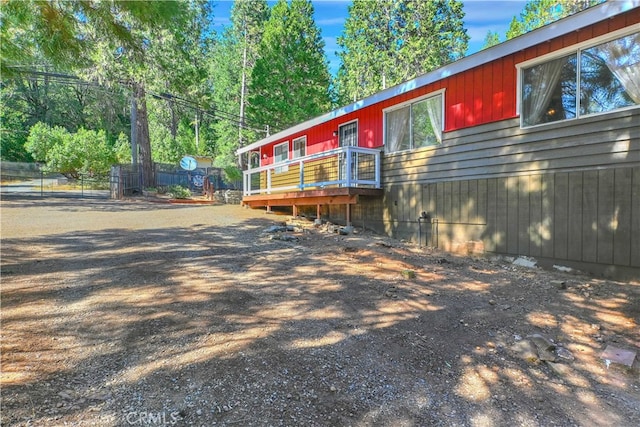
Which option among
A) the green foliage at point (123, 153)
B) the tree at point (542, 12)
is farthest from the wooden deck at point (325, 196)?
the green foliage at point (123, 153)

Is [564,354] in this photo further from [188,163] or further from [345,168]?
[188,163]

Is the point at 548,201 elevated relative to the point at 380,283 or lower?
elevated

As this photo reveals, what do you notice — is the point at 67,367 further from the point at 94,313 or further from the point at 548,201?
the point at 548,201

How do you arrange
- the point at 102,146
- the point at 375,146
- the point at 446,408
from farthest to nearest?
the point at 102,146
the point at 375,146
the point at 446,408

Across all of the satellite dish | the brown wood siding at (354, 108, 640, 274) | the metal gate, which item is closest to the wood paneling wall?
the brown wood siding at (354, 108, 640, 274)

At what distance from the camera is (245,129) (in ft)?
81.8

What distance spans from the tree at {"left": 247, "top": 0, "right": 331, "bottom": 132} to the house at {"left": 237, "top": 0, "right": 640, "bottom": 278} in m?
13.2

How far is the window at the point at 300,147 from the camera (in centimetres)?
1302

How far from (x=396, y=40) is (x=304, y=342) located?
23617mm

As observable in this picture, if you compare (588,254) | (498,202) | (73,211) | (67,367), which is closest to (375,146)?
(498,202)

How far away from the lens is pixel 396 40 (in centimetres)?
2270

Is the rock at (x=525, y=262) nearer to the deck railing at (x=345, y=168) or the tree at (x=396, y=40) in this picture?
the deck railing at (x=345, y=168)

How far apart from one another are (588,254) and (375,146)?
17.6ft

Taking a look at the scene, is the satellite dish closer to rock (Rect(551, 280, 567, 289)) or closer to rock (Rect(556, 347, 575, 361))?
rock (Rect(551, 280, 567, 289))
